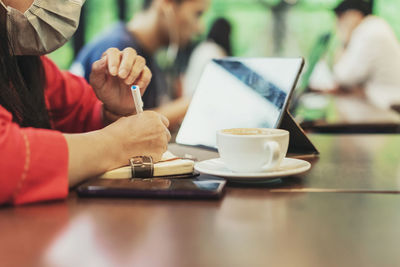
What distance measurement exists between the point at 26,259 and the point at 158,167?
38 cm

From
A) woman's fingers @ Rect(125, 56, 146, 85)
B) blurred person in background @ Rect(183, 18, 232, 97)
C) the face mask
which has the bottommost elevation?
blurred person in background @ Rect(183, 18, 232, 97)

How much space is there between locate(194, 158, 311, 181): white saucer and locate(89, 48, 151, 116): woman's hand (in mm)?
272

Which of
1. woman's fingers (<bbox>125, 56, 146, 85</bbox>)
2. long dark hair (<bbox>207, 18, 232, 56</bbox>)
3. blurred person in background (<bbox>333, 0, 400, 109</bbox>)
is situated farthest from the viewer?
long dark hair (<bbox>207, 18, 232, 56</bbox>)

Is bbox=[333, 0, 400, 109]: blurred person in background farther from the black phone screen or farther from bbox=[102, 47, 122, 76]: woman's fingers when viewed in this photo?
the black phone screen

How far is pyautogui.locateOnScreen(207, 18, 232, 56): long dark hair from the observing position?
A: 485cm

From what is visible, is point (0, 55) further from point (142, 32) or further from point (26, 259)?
point (142, 32)

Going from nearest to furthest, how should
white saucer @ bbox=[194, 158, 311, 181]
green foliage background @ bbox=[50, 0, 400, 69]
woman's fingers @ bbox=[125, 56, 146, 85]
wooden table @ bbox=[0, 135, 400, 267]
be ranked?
1. wooden table @ bbox=[0, 135, 400, 267]
2. white saucer @ bbox=[194, 158, 311, 181]
3. woman's fingers @ bbox=[125, 56, 146, 85]
4. green foliage background @ bbox=[50, 0, 400, 69]

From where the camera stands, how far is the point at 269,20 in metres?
5.61

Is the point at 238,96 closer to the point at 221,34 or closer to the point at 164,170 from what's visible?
the point at 164,170

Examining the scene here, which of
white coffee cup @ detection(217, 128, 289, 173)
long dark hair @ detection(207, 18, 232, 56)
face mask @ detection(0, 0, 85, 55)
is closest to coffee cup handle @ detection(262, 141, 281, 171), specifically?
white coffee cup @ detection(217, 128, 289, 173)

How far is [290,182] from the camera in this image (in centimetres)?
96

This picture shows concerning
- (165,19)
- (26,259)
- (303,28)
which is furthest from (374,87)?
(26,259)

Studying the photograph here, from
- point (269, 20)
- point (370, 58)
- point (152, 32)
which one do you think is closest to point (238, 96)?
point (152, 32)

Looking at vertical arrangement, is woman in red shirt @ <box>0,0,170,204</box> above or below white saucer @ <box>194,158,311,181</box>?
above
